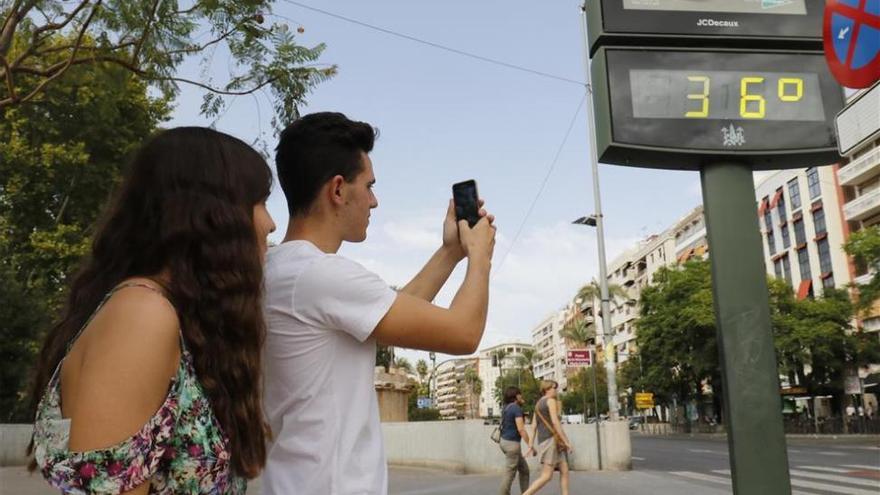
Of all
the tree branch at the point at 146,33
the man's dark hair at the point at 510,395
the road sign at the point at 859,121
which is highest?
the tree branch at the point at 146,33

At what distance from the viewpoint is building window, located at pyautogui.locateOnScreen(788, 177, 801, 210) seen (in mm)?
49656

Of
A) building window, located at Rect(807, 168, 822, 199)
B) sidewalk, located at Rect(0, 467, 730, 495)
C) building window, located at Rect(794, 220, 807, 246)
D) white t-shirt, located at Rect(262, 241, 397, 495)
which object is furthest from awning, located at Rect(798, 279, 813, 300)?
white t-shirt, located at Rect(262, 241, 397, 495)

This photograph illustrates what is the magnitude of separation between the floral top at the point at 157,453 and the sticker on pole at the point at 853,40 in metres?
3.11

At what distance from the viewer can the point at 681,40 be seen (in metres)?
3.86

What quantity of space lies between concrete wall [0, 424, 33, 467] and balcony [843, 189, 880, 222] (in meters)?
40.1

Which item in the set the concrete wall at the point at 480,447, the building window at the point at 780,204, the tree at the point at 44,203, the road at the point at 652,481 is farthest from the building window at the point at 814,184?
the tree at the point at 44,203

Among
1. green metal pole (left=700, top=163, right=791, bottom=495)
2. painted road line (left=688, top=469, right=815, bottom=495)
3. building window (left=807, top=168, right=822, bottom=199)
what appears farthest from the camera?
building window (left=807, top=168, right=822, bottom=199)

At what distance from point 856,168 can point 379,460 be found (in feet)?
156

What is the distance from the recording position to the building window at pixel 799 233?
162ft

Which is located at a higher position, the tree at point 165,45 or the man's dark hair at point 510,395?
the tree at point 165,45

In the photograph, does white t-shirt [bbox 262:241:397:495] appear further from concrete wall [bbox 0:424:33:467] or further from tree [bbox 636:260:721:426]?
tree [bbox 636:260:721:426]

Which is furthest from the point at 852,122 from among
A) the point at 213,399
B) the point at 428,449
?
the point at 428,449

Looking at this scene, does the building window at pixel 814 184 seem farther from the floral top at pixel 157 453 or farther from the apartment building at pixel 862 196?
the floral top at pixel 157 453

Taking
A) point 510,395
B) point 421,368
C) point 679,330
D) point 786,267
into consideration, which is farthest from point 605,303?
point 421,368
